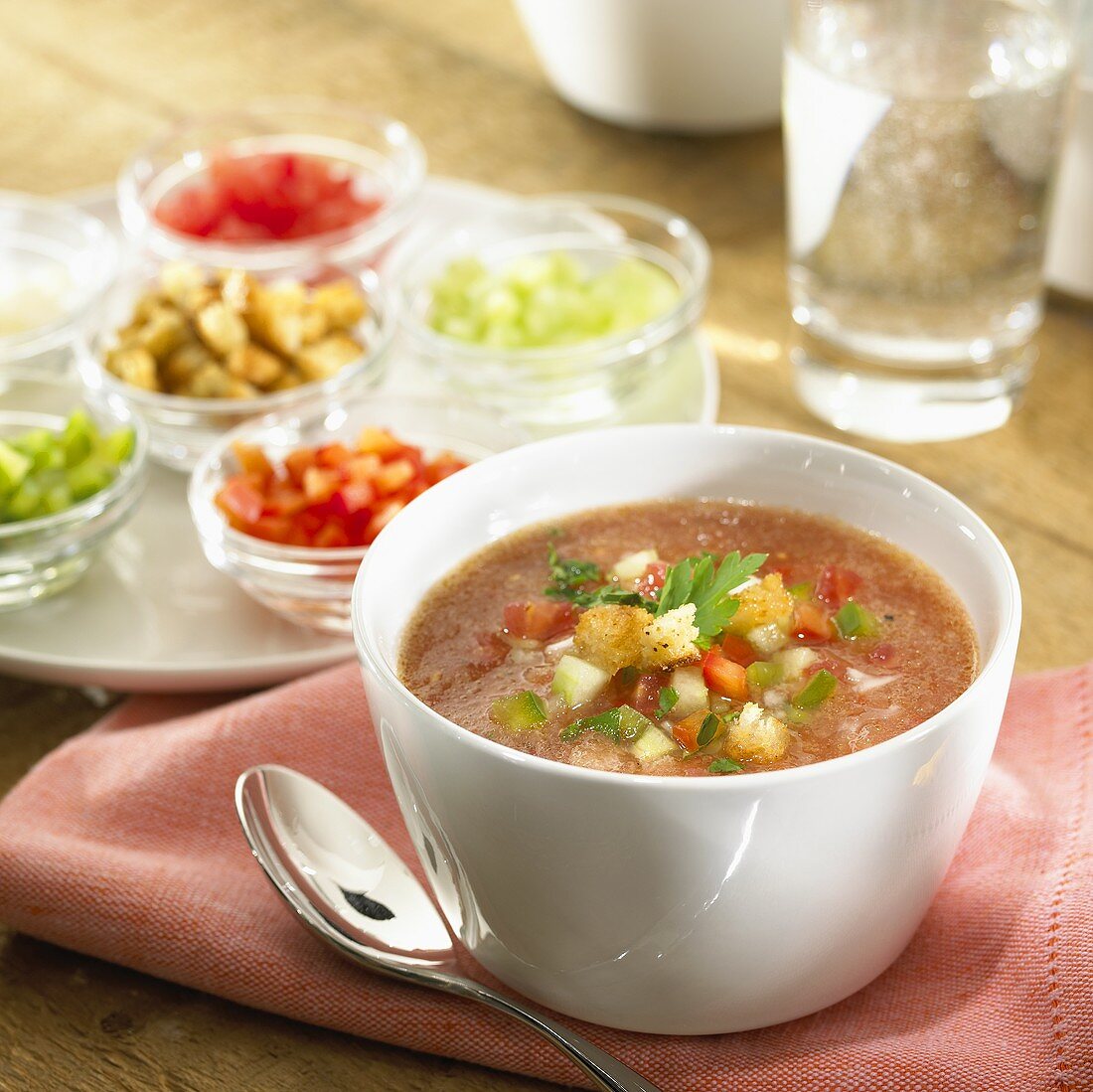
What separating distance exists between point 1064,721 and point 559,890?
739 millimetres

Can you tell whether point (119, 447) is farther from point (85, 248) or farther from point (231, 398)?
point (85, 248)

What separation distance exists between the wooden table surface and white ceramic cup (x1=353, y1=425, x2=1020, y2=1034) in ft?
0.61

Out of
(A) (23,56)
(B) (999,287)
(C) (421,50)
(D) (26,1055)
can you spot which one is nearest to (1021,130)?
(B) (999,287)

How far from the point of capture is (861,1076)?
1337mm

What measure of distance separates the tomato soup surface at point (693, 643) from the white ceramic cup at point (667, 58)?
67.2 inches

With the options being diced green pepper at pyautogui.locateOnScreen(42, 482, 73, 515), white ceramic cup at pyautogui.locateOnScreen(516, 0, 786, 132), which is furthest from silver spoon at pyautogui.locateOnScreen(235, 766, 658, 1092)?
white ceramic cup at pyautogui.locateOnScreen(516, 0, 786, 132)

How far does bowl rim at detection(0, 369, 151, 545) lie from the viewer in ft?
6.82

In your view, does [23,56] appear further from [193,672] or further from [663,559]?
[663,559]

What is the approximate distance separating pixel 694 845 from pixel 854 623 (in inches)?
14.3

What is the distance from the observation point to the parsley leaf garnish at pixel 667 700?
1.36 m

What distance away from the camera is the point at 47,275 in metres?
2.92

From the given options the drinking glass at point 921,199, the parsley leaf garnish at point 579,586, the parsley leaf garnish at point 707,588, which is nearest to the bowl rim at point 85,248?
the drinking glass at point 921,199

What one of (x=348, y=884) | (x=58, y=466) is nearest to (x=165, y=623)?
(x=58, y=466)

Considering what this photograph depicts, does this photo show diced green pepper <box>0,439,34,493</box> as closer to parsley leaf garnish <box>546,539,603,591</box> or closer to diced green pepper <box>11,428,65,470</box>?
diced green pepper <box>11,428,65,470</box>
